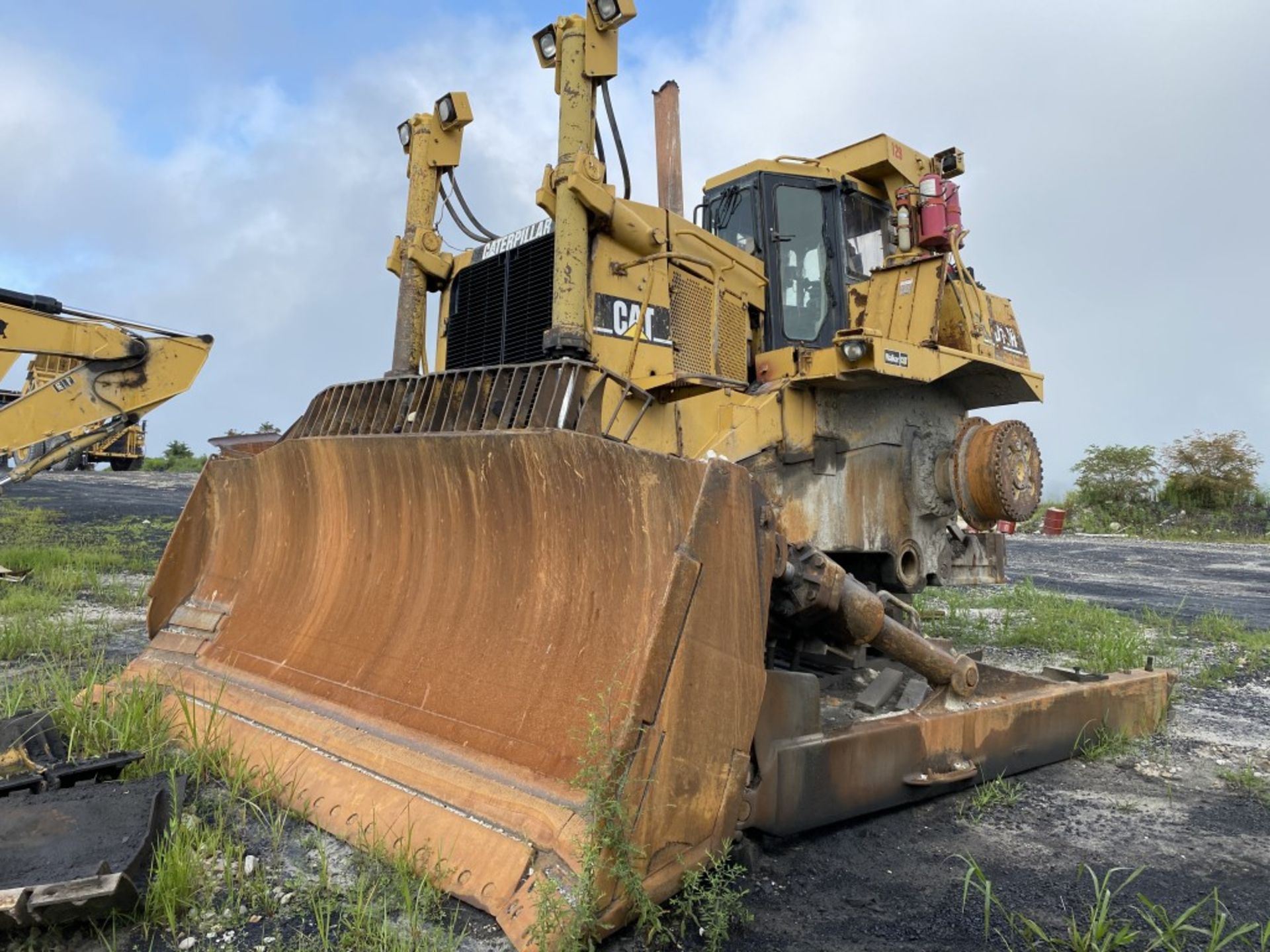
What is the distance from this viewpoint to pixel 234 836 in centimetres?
257

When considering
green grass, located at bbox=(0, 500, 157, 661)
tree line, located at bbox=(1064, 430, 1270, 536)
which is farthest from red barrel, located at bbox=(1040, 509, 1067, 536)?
green grass, located at bbox=(0, 500, 157, 661)

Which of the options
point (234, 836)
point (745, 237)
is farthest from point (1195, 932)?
point (745, 237)

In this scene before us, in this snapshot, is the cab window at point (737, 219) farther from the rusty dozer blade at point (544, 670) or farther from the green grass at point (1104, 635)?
the green grass at point (1104, 635)

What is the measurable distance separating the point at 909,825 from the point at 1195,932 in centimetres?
86

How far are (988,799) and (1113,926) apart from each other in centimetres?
89

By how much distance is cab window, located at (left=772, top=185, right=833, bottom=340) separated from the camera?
5727mm

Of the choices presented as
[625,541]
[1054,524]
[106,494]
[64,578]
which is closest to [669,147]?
[625,541]

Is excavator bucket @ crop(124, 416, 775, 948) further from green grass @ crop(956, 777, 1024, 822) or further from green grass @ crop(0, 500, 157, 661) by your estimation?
green grass @ crop(0, 500, 157, 661)

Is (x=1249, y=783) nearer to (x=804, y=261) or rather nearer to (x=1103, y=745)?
(x=1103, y=745)

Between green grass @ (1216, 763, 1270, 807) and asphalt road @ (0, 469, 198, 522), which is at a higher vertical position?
asphalt road @ (0, 469, 198, 522)

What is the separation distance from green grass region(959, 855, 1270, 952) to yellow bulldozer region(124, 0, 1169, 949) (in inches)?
21.6

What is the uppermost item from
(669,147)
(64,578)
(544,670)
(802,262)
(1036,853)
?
(669,147)

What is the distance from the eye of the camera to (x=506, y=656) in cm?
266

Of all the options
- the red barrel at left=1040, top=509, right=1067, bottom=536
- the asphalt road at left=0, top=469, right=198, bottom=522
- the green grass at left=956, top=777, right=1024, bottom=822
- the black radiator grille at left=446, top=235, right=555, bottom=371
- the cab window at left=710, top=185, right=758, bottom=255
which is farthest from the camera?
the red barrel at left=1040, top=509, right=1067, bottom=536
